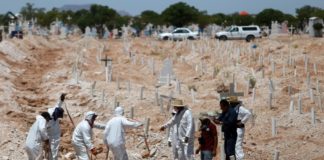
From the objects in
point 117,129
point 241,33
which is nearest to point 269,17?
point 241,33

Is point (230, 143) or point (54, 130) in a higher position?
point (54, 130)

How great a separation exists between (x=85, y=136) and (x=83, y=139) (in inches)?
4.3

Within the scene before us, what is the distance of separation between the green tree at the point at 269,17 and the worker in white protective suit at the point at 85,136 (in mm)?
54456

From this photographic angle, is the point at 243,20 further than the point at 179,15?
No

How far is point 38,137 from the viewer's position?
10922 millimetres

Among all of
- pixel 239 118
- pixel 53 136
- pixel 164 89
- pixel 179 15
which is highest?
pixel 179 15

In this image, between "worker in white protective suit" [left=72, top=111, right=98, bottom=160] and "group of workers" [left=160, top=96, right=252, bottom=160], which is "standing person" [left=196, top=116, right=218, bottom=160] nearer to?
"group of workers" [left=160, top=96, right=252, bottom=160]

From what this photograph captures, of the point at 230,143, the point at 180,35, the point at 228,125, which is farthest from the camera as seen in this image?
the point at 180,35

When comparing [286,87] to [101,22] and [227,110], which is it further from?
[101,22]

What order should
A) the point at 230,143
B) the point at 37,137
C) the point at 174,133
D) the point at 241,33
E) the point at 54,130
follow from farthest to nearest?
the point at 241,33, the point at 54,130, the point at 174,133, the point at 37,137, the point at 230,143

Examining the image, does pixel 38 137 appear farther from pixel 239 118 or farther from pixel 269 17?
pixel 269 17

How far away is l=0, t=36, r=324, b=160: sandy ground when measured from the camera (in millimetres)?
14117

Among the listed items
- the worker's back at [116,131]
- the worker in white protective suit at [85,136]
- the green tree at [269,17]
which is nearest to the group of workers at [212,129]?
the worker's back at [116,131]

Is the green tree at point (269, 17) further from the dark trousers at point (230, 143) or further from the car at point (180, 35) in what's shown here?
the dark trousers at point (230, 143)
